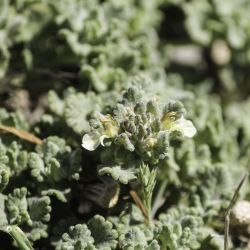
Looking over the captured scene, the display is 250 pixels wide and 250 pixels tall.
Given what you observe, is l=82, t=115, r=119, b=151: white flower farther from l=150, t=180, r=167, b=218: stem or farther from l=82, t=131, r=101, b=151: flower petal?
l=150, t=180, r=167, b=218: stem

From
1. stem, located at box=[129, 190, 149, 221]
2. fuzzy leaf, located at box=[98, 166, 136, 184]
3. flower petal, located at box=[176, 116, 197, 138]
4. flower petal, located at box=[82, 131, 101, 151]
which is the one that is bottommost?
stem, located at box=[129, 190, 149, 221]

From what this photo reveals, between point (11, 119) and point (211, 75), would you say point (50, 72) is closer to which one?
point (11, 119)

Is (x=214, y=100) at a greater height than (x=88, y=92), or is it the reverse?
(x=88, y=92)

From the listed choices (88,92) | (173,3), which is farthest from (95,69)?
(173,3)

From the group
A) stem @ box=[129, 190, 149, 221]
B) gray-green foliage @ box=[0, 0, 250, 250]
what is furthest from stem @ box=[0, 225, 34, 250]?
stem @ box=[129, 190, 149, 221]

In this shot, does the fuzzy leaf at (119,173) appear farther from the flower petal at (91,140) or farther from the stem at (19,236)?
the stem at (19,236)

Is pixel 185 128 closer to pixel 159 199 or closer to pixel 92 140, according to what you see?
pixel 92 140

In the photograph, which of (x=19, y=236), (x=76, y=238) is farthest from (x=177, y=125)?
(x=19, y=236)
